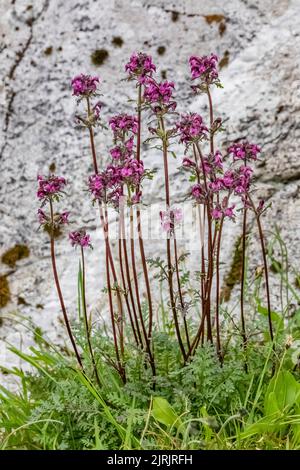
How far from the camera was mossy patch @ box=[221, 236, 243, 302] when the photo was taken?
3.97 meters

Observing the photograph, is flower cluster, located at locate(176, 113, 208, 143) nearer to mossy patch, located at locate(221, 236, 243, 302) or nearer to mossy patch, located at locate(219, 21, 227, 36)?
mossy patch, located at locate(221, 236, 243, 302)

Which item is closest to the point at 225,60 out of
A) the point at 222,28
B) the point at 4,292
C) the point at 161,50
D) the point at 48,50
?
the point at 222,28

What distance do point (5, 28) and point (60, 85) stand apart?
483 millimetres

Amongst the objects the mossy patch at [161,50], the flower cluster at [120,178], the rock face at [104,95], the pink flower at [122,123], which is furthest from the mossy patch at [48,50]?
the flower cluster at [120,178]

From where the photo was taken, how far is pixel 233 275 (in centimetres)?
400

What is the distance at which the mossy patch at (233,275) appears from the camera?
13.0 ft

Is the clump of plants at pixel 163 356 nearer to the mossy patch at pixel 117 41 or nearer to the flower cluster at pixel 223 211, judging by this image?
the flower cluster at pixel 223 211

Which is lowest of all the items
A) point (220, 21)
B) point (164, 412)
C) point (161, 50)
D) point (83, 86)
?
point (164, 412)

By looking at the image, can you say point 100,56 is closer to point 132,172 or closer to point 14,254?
point 14,254

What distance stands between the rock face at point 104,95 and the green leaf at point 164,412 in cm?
133

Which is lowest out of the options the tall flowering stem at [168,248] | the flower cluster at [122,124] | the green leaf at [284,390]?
the green leaf at [284,390]

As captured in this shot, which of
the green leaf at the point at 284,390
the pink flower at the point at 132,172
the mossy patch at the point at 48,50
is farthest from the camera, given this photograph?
the mossy patch at the point at 48,50

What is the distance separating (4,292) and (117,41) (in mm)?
1552

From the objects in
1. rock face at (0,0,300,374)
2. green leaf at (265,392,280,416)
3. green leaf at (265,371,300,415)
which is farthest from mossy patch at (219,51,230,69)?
green leaf at (265,392,280,416)
